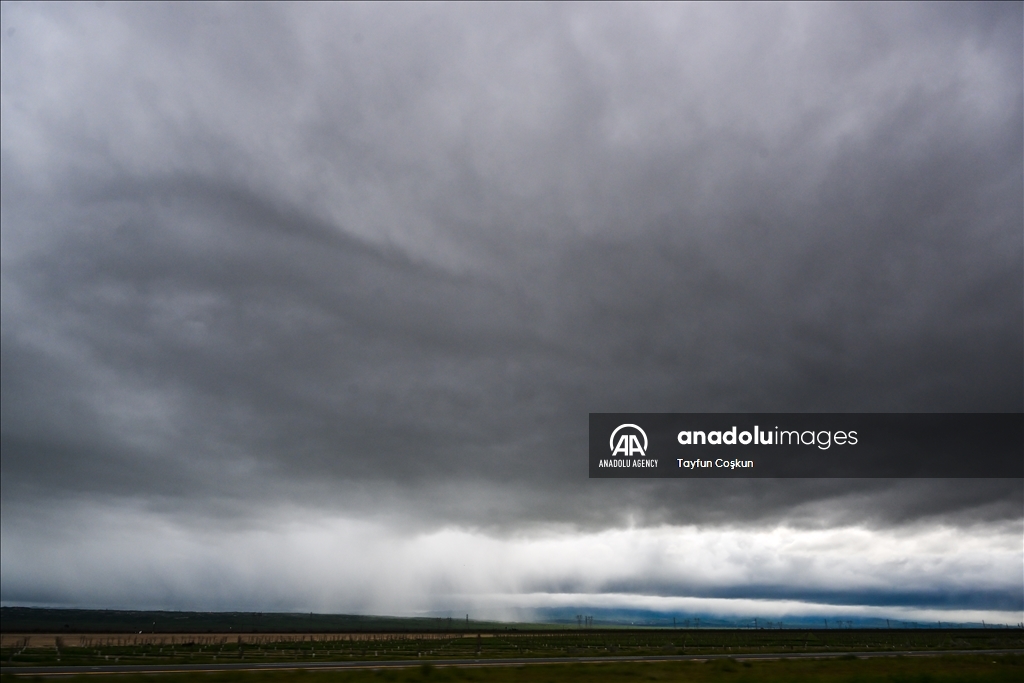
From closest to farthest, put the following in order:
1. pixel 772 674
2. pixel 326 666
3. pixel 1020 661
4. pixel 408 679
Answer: pixel 408 679
pixel 772 674
pixel 326 666
pixel 1020 661

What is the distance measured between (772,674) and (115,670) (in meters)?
73.3

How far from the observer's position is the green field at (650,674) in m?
61.8

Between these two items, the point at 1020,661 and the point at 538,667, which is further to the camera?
the point at 1020,661

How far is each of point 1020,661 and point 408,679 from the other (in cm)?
8681

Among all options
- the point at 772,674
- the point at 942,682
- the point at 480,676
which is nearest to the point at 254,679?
the point at 480,676

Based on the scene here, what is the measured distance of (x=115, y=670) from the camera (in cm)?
7662

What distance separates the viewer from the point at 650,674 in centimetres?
6912

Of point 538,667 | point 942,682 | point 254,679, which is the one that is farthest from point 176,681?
point 942,682

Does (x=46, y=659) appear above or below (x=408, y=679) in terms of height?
below

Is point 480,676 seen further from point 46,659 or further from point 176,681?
point 46,659

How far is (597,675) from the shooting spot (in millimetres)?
68312

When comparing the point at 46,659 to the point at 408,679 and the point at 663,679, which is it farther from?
Result: the point at 663,679

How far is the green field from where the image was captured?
61.8 m

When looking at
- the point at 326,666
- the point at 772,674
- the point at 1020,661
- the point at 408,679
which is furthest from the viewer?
the point at 1020,661
